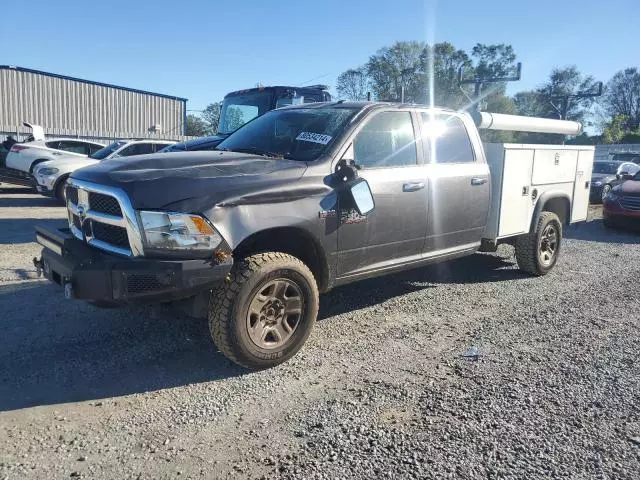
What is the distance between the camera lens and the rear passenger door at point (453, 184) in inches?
195

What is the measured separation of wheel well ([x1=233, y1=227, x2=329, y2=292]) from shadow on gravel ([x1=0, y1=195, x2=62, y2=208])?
1087 centimetres

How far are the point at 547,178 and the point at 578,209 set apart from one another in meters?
1.20

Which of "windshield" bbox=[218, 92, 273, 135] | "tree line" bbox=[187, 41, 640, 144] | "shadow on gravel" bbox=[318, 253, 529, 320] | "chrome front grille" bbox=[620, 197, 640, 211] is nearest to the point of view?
"shadow on gravel" bbox=[318, 253, 529, 320]

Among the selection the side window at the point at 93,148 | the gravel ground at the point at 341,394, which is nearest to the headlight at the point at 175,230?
the gravel ground at the point at 341,394

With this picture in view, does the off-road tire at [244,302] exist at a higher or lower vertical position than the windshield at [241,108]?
lower

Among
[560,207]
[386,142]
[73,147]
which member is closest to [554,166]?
[560,207]

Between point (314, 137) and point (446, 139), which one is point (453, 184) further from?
point (314, 137)

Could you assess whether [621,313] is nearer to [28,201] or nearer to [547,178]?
[547,178]

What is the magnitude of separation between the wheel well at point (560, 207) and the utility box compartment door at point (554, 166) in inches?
10.9

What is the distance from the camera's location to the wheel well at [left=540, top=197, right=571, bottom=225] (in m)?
6.96

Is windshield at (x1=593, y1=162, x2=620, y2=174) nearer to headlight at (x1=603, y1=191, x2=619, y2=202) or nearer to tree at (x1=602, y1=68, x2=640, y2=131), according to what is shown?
headlight at (x1=603, y1=191, x2=619, y2=202)

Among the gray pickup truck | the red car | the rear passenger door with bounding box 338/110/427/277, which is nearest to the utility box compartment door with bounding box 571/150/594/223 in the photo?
the gray pickup truck

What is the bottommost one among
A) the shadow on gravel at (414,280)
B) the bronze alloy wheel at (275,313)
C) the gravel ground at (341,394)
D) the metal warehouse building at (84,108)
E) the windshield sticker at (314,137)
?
the gravel ground at (341,394)

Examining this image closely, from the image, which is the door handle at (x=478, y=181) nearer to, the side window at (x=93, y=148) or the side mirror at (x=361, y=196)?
the side mirror at (x=361, y=196)
